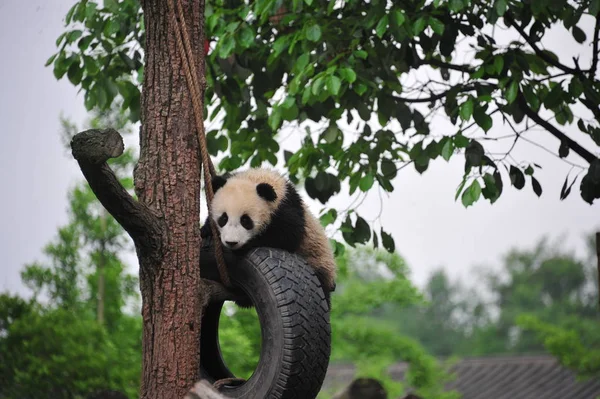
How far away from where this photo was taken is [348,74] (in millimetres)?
4730

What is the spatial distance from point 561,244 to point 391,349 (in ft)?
84.3

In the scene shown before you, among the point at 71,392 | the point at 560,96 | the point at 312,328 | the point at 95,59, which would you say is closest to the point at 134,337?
the point at 71,392

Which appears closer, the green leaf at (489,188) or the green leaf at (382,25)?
the green leaf at (382,25)

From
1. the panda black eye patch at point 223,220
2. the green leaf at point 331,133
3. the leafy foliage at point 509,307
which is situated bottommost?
the panda black eye patch at point 223,220

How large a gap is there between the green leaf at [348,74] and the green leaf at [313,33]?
256mm

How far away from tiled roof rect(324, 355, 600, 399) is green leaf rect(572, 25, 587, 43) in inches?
436

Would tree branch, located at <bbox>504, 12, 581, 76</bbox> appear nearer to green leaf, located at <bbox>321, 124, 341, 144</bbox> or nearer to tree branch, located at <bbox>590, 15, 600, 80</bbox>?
Answer: tree branch, located at <bbox>590, 15, 600, 80</bbox>

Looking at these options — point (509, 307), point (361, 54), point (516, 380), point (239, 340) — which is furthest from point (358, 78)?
point (509, 307)

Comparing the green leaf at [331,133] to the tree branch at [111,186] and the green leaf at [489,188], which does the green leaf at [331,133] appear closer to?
the green leaf at [489,188]

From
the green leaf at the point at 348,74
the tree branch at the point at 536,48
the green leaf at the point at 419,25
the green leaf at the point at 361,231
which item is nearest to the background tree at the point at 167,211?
the green leaf at the point at 348,74

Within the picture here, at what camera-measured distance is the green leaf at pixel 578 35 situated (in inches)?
231

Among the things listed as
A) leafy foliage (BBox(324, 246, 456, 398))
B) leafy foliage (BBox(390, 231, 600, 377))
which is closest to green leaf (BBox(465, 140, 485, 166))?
leafy foliage (BBox(324, 246, 456, 398))

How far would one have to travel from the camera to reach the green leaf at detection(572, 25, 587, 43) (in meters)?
5.86

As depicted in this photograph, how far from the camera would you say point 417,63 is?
18.4ft
